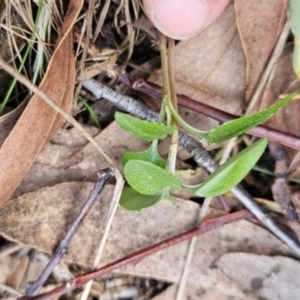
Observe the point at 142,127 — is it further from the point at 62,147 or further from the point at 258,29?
the point at 258,29

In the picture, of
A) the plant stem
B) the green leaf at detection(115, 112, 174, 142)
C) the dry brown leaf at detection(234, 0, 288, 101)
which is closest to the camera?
the green leaf at detection(115, 112, 174, 142)

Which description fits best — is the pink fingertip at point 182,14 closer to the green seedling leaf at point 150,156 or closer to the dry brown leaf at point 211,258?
the green seedling leaf at point 150,156

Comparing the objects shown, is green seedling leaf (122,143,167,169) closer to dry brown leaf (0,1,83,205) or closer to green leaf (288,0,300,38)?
dry brown leaf (0,1,83,205)

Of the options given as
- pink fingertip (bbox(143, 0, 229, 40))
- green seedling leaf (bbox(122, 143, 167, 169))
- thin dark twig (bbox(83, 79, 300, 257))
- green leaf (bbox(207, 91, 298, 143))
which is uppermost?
pink fingertip (bbox(143, 0, 229, 40))

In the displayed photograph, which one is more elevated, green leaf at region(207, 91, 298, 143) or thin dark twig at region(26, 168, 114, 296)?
green leaf at region(207, 91, 298, 143)

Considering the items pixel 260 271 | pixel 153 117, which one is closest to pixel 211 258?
pixel 260 271

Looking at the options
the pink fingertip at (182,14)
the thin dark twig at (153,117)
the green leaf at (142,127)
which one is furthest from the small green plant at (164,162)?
the pink fingertip at (182,14)

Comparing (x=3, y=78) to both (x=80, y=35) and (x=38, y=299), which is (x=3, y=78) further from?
(x=38, y=299)

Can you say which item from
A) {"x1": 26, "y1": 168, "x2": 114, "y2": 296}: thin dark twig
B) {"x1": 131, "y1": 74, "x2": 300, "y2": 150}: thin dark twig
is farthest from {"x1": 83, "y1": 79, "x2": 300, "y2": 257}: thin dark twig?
{"x1": 26, "y1": 168, "x2": 114, "y2": 296}: thin dark twig
